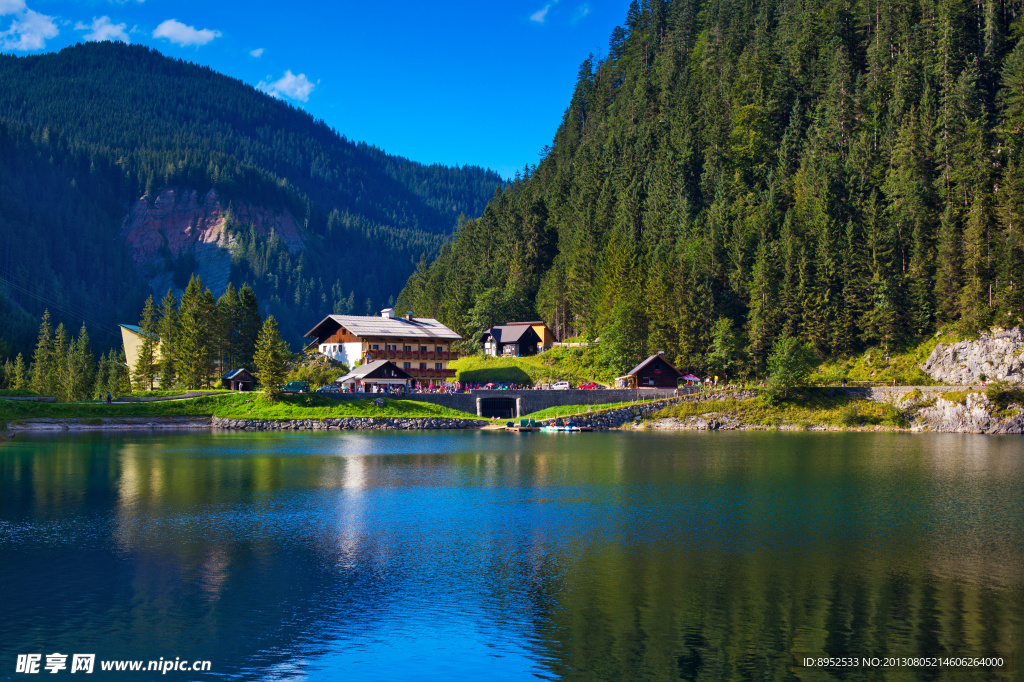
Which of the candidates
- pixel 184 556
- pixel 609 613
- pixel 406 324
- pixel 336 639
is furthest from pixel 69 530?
pixel 406 324

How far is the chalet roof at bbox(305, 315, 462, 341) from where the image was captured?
115 metres

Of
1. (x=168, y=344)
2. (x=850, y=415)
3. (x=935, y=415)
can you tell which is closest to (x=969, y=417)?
(x=935, y=415)

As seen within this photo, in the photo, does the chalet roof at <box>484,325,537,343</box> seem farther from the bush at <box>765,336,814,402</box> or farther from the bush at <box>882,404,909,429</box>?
the bush at <box>882,404,909,429</box>

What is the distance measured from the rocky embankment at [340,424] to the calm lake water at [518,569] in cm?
3829

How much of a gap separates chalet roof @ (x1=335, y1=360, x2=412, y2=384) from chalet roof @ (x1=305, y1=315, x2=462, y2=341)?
30.4ft

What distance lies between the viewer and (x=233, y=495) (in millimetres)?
41375

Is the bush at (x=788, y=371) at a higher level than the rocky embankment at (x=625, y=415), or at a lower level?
higher

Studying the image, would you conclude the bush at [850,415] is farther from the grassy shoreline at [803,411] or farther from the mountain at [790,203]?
the mountain at [790,203]

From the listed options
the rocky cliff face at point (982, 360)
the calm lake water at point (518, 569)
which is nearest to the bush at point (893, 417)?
the rocky cliff face at point (982, 360)

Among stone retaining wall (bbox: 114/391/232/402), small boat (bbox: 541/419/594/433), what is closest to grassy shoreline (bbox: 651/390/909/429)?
small boat (bbox: 541/419/594/433)

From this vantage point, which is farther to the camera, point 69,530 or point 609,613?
point 69,530

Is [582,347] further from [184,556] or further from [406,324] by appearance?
[184,556]

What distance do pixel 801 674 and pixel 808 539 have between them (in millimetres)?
14222

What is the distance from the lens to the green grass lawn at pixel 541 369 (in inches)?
4437
